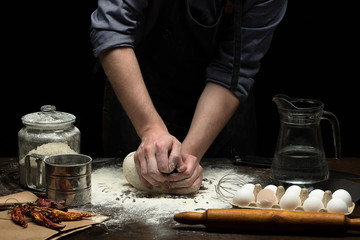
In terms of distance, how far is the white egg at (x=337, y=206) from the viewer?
5.83ft

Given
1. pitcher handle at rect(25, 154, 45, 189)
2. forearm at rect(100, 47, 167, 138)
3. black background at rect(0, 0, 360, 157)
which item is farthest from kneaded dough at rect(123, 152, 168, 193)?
black background at rect(0, 0, 360, 157)

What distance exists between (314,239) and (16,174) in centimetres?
100

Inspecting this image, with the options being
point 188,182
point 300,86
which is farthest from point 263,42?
point 300,86

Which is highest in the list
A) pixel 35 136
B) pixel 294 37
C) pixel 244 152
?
pixel 294 37

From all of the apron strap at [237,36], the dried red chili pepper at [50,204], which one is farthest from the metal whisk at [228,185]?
the dried red chili pepper at [50,204]

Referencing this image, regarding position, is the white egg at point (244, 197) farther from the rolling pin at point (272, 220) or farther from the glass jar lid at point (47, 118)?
the glass jar lid at point (47, 118)

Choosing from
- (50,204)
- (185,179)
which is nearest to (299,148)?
(185,179)

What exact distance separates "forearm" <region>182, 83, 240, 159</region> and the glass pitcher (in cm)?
32

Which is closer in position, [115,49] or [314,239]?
[314,239]

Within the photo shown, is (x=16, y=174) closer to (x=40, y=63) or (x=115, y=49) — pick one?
(x=115, y=49)

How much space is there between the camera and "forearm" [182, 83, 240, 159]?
2225 mm

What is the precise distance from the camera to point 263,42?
7.85 ft

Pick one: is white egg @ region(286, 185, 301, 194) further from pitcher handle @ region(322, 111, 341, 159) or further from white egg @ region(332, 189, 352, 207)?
pitcher handle @ region(322, 111, 341, 159)

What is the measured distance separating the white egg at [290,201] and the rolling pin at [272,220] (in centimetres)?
10
